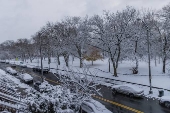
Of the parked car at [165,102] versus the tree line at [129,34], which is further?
the tree line at [129,34]

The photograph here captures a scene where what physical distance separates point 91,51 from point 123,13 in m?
21.5

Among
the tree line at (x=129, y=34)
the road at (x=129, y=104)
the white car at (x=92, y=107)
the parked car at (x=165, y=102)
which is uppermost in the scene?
the tree line at (x=129, y=34)

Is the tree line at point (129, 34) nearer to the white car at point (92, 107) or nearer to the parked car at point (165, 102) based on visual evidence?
the parked car at point (165, 102)

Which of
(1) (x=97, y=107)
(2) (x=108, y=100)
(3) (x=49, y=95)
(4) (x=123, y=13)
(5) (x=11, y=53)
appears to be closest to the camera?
(3) (x=49, y=95)

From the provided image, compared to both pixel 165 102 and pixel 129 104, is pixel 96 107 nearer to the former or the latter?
pixel 129 104

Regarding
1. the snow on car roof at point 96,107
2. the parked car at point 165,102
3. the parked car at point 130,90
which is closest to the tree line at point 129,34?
the parked car at point 130,90

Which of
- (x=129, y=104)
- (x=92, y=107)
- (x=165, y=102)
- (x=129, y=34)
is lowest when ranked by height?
(x=129, y=104)

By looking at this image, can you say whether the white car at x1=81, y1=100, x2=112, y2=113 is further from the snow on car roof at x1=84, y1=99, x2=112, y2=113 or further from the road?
the road

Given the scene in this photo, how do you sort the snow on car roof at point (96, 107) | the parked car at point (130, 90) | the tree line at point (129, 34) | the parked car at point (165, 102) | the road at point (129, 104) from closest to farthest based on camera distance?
1. the snow on car roof at point (96, 107)
2. the road at point (129, 104)
3. the parked car at point (165, 102)
4. the parked car at point (130, 90)
5. the tree line at point (129, 34)

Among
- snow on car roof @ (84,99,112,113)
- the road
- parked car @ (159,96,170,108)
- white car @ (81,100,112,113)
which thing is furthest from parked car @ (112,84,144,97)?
snow on car roof @ (84,99,112,113)

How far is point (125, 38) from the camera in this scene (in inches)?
1510

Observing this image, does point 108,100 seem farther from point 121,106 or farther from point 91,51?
point 91,51

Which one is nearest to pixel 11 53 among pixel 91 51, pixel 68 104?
pixel 91 51

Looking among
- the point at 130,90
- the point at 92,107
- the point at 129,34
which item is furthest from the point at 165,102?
the point at 129,34
